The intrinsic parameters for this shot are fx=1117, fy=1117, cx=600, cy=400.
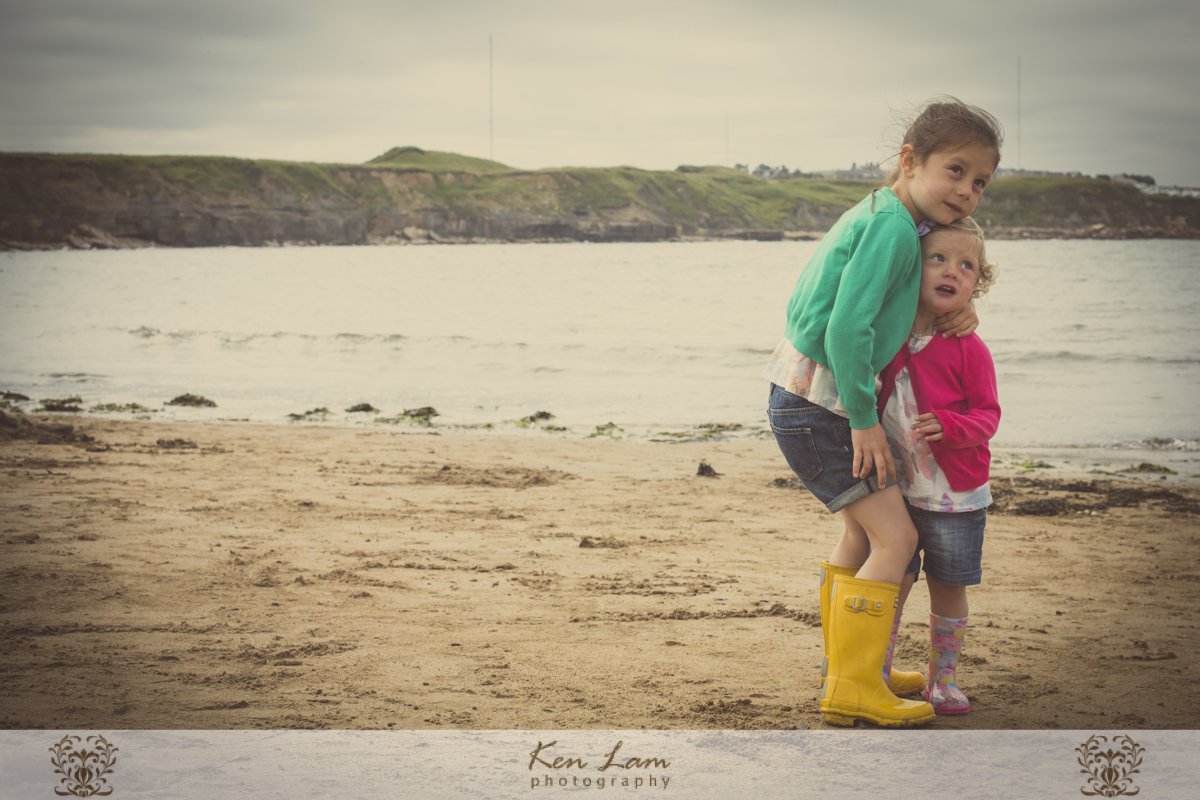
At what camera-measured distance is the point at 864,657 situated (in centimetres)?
338

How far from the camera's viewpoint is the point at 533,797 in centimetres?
286

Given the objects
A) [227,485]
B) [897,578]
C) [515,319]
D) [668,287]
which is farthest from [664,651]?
[668,287]

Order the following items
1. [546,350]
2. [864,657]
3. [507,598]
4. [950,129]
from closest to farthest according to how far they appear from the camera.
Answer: [950,129] < [864,657] < [507,598] < [546,350]

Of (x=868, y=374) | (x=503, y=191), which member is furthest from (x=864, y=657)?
(x=503, y=191)

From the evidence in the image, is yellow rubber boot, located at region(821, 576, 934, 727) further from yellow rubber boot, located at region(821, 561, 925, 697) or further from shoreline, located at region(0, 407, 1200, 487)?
shoreline, located at region(0, 407, 1200, 487)

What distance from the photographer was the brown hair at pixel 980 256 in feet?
11.0

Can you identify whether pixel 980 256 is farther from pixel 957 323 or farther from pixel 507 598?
pixel 507 598

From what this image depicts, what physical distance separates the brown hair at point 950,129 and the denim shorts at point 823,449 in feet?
2.69

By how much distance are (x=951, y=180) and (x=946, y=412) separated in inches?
27.0

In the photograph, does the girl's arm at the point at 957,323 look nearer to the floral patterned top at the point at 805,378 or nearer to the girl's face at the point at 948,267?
the girl's face at the point at 948,267

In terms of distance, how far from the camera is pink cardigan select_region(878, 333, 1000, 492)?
11.1 ft

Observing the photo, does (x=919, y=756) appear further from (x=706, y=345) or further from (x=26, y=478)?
(x=706, y=345)

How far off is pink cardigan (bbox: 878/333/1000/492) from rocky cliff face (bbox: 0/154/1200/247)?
301ft

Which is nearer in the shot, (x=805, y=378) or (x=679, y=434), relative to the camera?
(x=805, y=378)
